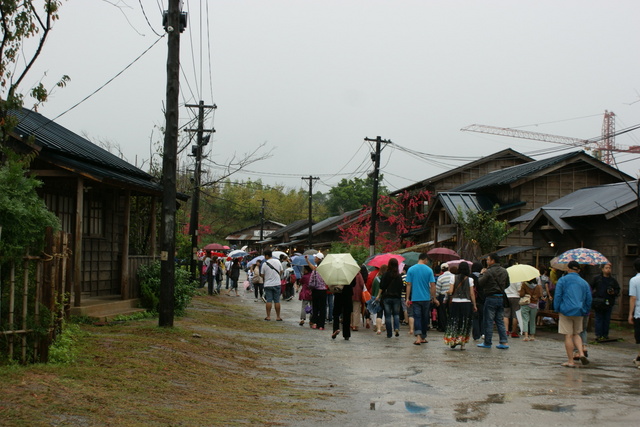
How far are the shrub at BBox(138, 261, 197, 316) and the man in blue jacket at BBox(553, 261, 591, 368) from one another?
30.9 ft

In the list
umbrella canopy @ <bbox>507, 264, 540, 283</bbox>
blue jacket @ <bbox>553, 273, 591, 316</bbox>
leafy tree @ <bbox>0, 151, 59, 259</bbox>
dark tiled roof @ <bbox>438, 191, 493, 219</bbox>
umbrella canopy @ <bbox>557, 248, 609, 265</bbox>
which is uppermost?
dark tiled roof @ <bbox>438, 191, 493, 219</bbox>

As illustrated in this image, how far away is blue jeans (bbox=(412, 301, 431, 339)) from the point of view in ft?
50.0

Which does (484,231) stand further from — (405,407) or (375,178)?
(405,407)

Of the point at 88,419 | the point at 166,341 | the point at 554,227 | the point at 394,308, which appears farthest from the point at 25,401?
the point at 554,227

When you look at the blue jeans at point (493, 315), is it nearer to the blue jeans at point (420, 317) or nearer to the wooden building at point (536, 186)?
the blue jeans at point (420, 317)

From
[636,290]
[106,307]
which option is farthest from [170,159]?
[636,290]

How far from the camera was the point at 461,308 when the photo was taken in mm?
14133

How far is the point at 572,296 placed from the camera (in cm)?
1194

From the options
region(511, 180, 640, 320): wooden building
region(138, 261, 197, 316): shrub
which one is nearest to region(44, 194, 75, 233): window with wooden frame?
region(138, 261, 197, 316): shrub

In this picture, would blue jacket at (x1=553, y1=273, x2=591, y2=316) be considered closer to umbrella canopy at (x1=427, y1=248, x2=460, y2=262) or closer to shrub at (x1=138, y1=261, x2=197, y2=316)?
shrub at (x1=138, y1=261, x2=197, y2=316)

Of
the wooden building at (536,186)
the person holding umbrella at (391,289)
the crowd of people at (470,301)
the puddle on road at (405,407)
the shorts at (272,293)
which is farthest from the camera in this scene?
the wooden building at (536,186)

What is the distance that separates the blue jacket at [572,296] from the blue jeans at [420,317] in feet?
12.3

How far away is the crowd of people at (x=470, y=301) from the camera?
12.1 metres

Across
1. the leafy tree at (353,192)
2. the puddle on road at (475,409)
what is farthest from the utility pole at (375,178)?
the leafy tree at (353,192)
